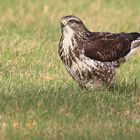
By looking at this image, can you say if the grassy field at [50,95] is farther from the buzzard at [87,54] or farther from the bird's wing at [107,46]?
the bird's wing at [107,46]

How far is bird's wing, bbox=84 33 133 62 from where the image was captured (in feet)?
38.0

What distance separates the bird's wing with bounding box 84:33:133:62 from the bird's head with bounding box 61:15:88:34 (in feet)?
0.78

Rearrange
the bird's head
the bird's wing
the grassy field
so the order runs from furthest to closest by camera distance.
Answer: the bird's wing
the bird's head
the grassy field

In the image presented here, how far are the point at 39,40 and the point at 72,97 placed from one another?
19.5ft

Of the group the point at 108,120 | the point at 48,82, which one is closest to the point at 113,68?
the point at 48,82

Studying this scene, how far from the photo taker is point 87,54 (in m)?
11.5

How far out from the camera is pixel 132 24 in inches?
739

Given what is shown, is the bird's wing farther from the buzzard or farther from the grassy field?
the grassy field

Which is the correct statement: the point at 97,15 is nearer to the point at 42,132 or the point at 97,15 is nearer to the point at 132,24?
the point at 132,24

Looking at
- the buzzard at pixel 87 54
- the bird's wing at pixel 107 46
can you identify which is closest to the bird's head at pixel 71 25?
the buzzard at pixel 87 54

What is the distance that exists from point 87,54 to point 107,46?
0.56 metres

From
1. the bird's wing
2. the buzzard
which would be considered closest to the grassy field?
the buzzard

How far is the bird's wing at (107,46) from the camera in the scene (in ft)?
38.0

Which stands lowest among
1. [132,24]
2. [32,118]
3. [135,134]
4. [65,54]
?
[135,134]
